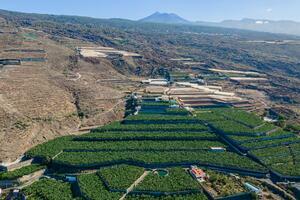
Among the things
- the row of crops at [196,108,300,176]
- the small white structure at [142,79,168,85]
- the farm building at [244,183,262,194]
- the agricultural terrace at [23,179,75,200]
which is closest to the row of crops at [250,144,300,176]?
the row of crops at [196,108,300,176]

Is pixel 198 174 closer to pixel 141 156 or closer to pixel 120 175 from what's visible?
pixel 141 156

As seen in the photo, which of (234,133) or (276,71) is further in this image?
(276,71)

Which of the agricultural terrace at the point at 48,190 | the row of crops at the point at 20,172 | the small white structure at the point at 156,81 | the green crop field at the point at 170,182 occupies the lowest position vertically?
the agricultural terrace at the point at 48,190

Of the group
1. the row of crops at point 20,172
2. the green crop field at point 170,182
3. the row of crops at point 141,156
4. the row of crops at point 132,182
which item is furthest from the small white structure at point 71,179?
the green crop field at point 170,182

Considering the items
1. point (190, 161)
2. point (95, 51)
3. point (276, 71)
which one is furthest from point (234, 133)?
point (276, 71)

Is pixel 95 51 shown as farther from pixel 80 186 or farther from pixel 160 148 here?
pixel 80 186

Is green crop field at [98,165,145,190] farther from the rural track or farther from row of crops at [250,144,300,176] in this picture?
row of crops at [250,144,300,176]

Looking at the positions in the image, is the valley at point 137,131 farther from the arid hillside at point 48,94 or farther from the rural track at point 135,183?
the arid hillside at point 48,94

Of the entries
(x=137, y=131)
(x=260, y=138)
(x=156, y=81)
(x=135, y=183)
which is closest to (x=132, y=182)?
(x=135, y=183)
